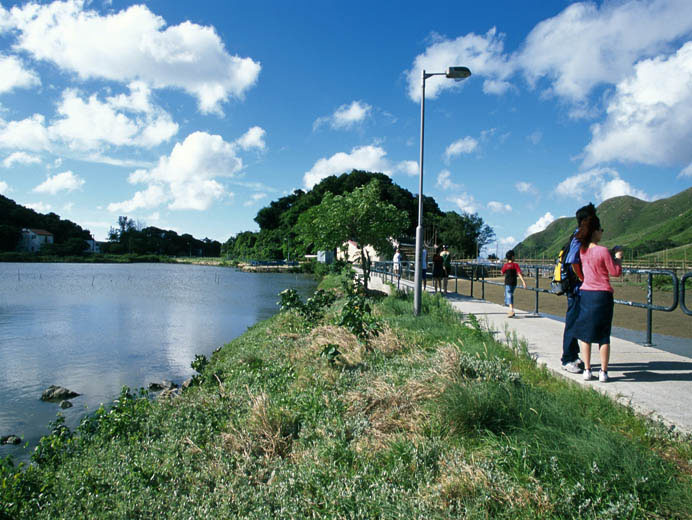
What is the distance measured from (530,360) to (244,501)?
3.72 m

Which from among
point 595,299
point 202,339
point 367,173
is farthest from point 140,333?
point 367,173

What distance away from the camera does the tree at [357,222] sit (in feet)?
53.7

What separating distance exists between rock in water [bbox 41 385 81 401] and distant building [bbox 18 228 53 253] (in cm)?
12932

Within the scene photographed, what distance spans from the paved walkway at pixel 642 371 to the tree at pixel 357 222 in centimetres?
910

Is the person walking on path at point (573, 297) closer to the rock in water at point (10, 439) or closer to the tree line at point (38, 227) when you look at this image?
the rock in water at point (10, 439)

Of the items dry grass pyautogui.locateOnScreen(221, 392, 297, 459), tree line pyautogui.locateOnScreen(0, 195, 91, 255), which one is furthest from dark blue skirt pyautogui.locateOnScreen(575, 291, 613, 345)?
tree line pyautogui.locateOnScreen(0, 195, 91, 255)

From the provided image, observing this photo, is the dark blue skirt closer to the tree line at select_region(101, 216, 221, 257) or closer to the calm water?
the calm water

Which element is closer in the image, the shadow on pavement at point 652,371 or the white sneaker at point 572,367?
the shadow on pavement at point 652,371

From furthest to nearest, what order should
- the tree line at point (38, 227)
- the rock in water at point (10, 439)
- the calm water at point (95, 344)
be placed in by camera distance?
1. the tree line at point (38, 227)
2. the calm water at point (95, 344)
3. the rock in water at point (10, 439)

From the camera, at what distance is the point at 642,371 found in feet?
16.3

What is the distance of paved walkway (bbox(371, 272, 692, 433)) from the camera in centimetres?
382

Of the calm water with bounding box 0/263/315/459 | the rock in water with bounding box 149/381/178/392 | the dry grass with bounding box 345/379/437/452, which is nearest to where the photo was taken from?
the dry grass with bounding box 345/379/437/452

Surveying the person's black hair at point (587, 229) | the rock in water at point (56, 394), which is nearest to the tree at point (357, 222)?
the rock in water at point (56, 394)

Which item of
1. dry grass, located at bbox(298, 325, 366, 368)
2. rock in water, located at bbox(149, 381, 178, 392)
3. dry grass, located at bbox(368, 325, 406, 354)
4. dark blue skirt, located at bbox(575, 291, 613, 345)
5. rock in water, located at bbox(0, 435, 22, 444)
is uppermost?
dark blue skirt, located at bbox(575, 291, 613, 345)
